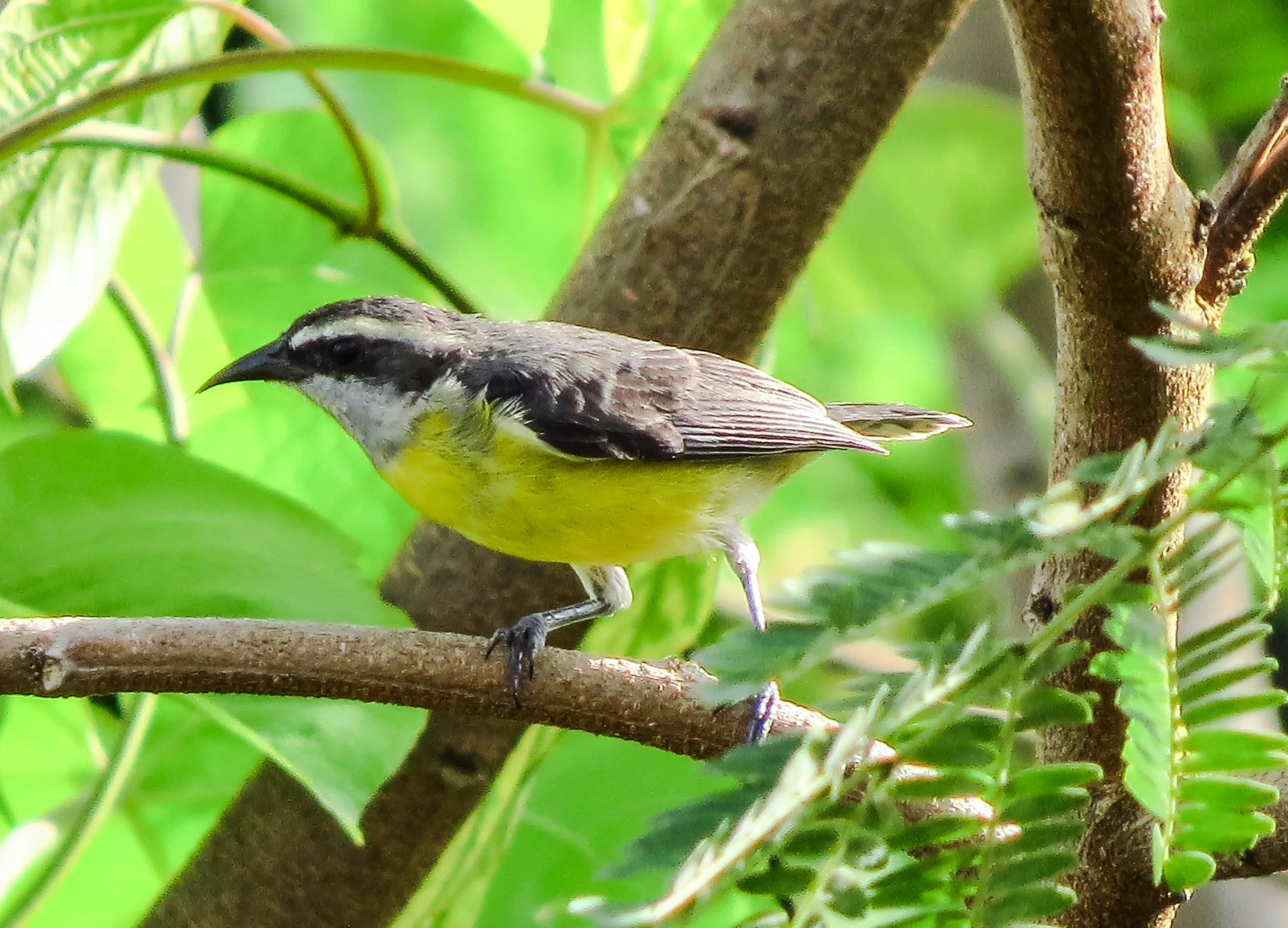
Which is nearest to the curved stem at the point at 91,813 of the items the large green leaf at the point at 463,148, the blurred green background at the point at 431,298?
the blurred green background at the point at 431,298

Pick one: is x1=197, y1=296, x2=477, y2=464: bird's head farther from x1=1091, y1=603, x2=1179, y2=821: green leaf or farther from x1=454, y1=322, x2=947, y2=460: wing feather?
x1=1091, y1=603, x2=1179, y2=821: green leaf

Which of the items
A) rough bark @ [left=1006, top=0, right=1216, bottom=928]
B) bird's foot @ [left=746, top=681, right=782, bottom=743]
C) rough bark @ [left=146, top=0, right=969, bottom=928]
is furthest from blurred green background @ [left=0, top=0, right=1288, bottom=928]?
rough bark @ [left=1006, top=0, right=1216, bottom=928]

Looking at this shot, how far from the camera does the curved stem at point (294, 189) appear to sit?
4.95ft

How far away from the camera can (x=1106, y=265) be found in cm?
113

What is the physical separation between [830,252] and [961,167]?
264mm

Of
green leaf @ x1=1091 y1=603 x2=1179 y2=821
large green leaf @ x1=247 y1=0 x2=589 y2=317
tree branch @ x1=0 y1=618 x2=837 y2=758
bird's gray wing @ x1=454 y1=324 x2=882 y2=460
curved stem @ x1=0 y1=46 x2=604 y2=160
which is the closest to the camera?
green leaf @ x1=1091 y1=603 x2=1179 y2=821

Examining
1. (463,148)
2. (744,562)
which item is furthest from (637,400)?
(463,148)

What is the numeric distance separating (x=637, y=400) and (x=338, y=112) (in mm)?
516

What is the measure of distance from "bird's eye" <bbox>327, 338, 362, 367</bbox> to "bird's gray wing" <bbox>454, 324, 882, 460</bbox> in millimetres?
137

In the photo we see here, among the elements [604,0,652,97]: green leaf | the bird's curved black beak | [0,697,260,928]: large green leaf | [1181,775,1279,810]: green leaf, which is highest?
[604,0,652,97]: green leaf

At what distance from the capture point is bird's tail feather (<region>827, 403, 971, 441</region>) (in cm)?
196

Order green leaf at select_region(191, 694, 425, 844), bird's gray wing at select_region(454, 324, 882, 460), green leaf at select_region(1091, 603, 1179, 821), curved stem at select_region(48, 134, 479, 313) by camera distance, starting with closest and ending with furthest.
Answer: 1. green leaf at select_region(1091, 603, 1179, 821)
2. green leaf at select_region(191, 694, 425, 844)
3. curved stem at select_region(48, 134, 479, 313)
4. bird's gray wing at select_region(454, 324, 882, 460)

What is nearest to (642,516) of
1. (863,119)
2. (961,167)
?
(863,119)

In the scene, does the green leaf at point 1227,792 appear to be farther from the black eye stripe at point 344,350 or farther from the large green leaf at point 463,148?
the large green leaf at point 463,148
